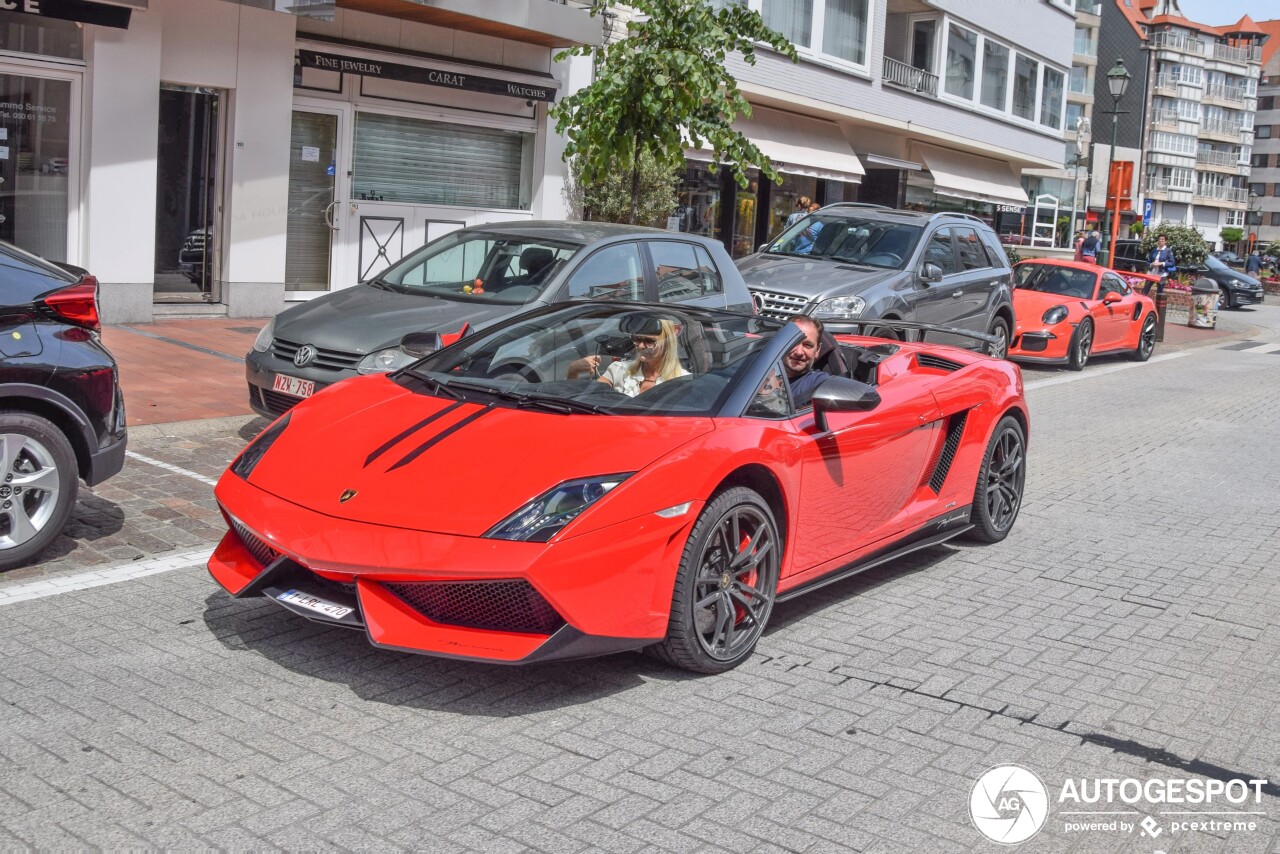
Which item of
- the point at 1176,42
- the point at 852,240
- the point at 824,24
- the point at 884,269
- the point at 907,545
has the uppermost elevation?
the point at 1176,42

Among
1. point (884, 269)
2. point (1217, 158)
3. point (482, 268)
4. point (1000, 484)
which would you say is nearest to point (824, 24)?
point (884, 269)

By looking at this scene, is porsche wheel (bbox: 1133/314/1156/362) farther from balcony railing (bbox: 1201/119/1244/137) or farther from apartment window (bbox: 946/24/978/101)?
balcony railing (bbox: 1201/119/1244/137)

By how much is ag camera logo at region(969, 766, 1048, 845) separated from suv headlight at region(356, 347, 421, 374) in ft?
16.5

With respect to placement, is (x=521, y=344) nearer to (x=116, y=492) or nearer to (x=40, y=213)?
(x=116, y=492)

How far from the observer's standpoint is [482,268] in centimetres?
962

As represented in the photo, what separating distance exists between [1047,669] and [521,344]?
2.61 metres

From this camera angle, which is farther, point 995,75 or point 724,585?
point 995,75

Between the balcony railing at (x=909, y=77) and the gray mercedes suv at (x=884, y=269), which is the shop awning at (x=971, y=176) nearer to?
the balcony railing at (x=909, y=77)

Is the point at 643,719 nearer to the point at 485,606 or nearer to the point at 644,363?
the point at 485,606

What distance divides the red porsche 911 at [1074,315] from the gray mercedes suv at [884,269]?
205cm

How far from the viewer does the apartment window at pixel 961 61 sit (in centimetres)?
3106

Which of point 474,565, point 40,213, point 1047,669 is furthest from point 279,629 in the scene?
point 40,213

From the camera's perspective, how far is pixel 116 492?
293 inches

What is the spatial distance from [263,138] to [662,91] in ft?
17.6
